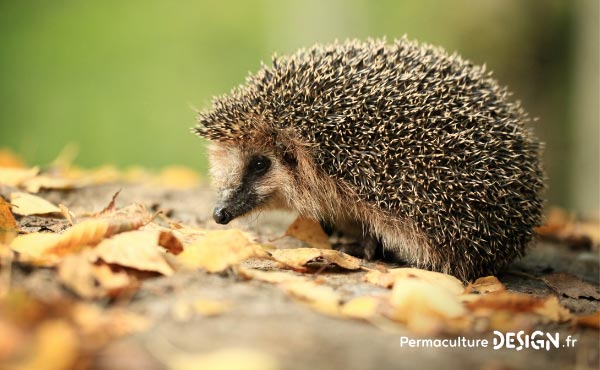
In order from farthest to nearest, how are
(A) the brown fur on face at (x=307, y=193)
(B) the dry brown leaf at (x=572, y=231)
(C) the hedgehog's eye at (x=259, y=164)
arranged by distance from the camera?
(B) the dry brown leaf at (x=572, y=231), (C) the hedgehog's eye at (x=259, y=164), (A) the brown fur on face at (x=307, y=193)

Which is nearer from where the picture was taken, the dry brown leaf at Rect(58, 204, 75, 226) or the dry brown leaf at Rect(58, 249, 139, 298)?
the dry brown leaf at Rect(58, 249, 139, 298)

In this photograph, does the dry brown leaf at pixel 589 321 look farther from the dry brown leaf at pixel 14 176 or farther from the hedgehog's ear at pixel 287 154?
the dry brown leaf at pixel 14 176

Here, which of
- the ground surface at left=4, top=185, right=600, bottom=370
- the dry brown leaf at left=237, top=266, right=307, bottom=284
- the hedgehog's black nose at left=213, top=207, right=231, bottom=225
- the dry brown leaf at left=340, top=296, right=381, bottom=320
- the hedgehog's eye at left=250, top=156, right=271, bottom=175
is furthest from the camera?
the hedgehog's eye at left=250, top=156, right=271, bottom=175

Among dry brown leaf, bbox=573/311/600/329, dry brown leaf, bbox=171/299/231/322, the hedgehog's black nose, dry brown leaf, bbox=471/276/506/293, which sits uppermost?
the hedgehog's black nose

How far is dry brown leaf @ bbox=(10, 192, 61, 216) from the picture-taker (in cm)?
445

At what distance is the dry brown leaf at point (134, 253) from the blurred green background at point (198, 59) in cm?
767

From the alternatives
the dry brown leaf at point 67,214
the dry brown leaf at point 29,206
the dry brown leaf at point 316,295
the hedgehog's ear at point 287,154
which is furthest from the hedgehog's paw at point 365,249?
the dry brown leaf at point 29,206

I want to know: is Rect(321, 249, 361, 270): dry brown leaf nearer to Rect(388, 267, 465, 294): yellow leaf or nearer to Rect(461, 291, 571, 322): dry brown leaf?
Rect(388, 267, 465, 294): yellow leaf

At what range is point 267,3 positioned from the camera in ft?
60.2

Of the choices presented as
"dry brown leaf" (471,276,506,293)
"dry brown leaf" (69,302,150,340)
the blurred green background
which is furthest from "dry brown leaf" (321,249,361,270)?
the blurred green background

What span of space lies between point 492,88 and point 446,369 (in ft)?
9.76

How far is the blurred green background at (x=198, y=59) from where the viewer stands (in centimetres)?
1236

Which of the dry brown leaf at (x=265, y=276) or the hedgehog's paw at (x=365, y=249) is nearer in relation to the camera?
the dry brown leaf at (x=265, y=276)

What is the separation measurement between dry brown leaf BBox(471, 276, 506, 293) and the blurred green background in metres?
7.05
